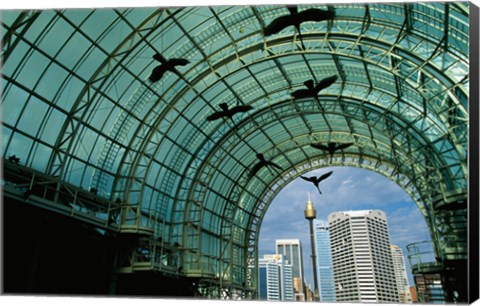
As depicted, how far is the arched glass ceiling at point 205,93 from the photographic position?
24203 millimetres

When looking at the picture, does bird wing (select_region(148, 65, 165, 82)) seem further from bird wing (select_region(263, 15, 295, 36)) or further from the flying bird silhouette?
the flying bird silhouette

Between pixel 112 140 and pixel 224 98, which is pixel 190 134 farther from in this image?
pixel 112 140

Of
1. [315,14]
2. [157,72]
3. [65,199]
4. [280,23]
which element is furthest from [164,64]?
[65,199]

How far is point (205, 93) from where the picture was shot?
121ft

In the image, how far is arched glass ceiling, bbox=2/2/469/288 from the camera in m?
24.2

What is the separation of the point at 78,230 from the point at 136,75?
39.1 ft

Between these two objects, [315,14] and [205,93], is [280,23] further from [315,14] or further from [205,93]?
[205,93]

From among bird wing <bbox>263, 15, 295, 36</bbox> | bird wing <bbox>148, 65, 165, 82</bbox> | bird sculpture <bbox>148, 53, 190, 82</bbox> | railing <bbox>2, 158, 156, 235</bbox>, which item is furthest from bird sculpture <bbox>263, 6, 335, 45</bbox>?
railing <bbox>2, 158, 156, 235</bbox>

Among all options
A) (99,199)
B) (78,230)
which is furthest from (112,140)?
(78,230)

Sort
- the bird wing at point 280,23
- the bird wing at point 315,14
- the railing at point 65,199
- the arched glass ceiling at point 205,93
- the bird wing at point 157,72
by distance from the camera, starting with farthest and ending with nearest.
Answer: the bird wing at point 157,72 → the arched glass ceiling at point 205,93 → the bird wing at point 280,23 → the bird wing at point 315,14 → the railing at point 65,199

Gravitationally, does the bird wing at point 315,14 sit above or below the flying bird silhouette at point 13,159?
above

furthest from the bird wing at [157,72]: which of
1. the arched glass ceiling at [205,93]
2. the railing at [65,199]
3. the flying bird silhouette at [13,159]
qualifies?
the flying bird silhouette at [13,159]

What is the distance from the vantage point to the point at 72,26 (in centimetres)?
2386

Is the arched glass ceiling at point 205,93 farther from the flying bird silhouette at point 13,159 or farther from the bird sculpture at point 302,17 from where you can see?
the bird sculpture at point 302,17
